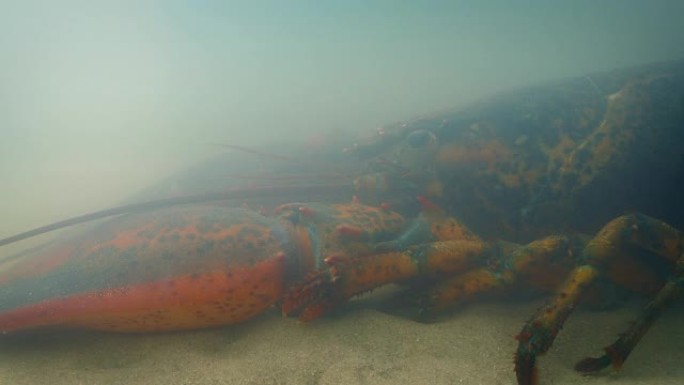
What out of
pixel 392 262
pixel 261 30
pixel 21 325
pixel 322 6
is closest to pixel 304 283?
pixel 392 262

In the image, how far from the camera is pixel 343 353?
7.22 feet

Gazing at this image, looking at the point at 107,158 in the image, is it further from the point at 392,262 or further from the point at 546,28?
the point at 546,28

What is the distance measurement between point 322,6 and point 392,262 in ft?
220

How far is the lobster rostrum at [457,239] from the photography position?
2.25 m

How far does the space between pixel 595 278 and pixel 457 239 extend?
87 cm

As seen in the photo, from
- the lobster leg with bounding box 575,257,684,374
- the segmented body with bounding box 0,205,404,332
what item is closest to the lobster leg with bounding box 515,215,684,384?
the lobster leg with bounding box 575,257,684,374

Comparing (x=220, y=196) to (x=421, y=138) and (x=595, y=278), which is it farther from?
(x=595, y=278)

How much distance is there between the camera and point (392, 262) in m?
2.53

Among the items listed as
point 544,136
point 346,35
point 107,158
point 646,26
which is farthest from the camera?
point 346,35

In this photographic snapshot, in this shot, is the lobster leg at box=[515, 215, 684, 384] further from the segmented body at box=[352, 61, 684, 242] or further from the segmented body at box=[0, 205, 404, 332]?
the segmented body at box=[0, 205, 404, 332]

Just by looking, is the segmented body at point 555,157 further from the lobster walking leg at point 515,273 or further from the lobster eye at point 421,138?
the lobster walking leg at point 515,273

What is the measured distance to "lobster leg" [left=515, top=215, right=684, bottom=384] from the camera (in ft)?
6.10

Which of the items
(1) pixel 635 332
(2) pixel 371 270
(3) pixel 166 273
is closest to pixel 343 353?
(2) pixel 371 270

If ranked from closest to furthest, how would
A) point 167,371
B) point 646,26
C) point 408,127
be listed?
point 167,371, point 408,127, point 646,26
